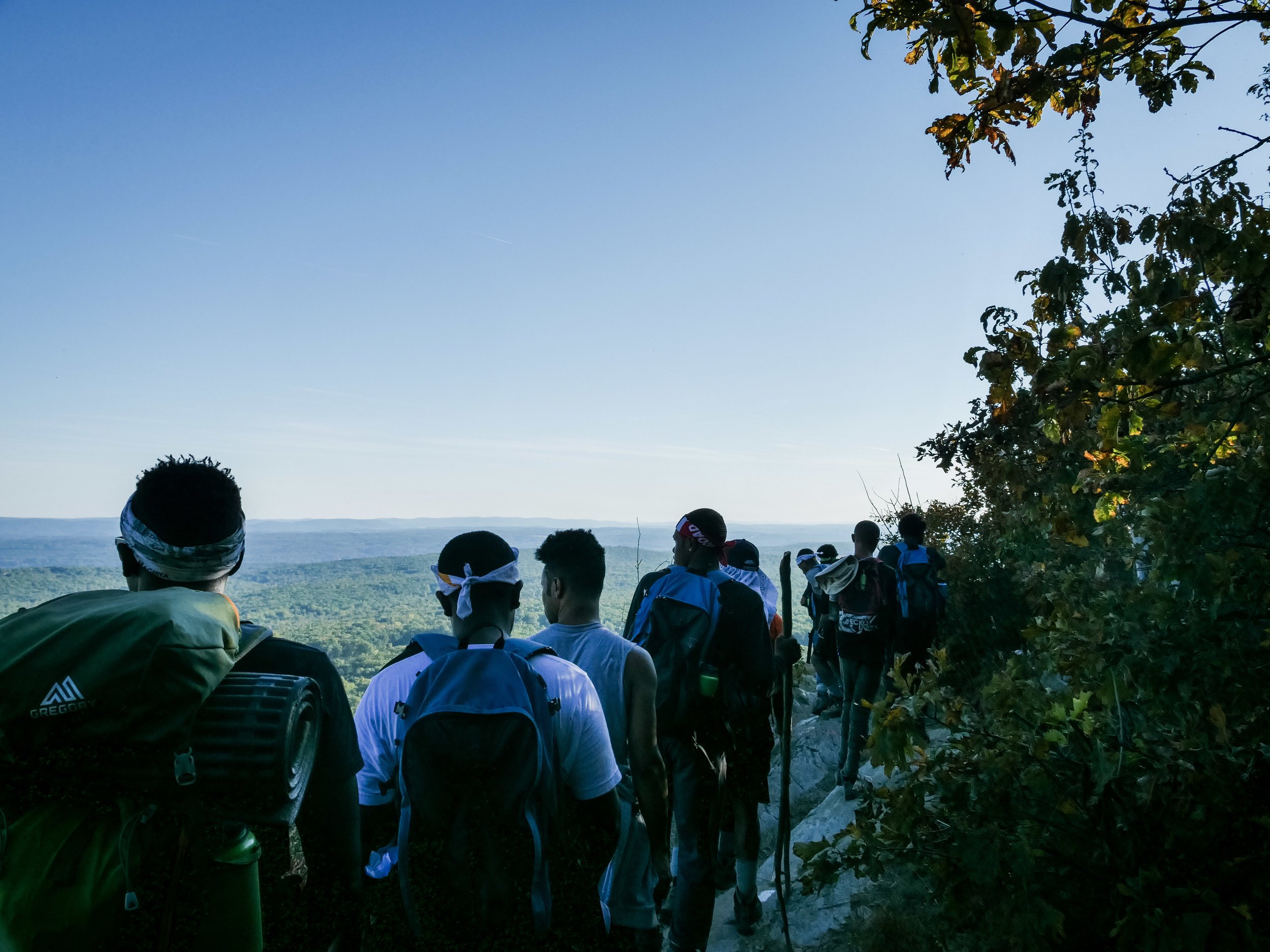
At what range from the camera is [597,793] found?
2.29m

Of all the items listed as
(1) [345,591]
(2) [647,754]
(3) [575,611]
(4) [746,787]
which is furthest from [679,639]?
(1) [345,591]

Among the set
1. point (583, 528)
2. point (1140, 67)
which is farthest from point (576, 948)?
point (1140, 67)

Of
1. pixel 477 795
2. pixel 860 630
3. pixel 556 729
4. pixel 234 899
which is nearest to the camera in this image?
pixel 234 899

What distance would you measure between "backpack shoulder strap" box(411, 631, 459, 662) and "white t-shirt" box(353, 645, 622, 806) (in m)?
0.04

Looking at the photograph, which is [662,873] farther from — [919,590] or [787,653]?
[919,590]

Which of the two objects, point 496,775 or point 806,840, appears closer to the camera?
point 496,775

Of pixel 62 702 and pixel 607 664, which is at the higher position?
pixel 62 702

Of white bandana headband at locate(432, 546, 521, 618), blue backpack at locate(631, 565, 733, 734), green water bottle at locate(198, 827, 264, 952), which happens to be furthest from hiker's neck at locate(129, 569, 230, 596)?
blue backpack at locate(631, 565, 733, 734)

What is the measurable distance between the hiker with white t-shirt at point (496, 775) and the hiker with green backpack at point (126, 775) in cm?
43

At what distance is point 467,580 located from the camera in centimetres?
240

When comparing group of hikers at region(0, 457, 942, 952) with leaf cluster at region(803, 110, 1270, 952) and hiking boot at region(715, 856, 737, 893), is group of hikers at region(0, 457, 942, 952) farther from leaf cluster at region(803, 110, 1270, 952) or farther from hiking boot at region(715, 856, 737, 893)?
hiking boot at region(715, 856, 737, 893)

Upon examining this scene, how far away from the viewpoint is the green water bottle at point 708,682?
3.91m

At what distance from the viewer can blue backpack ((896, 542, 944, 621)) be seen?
23.1 ft

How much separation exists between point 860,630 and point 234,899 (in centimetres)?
548
